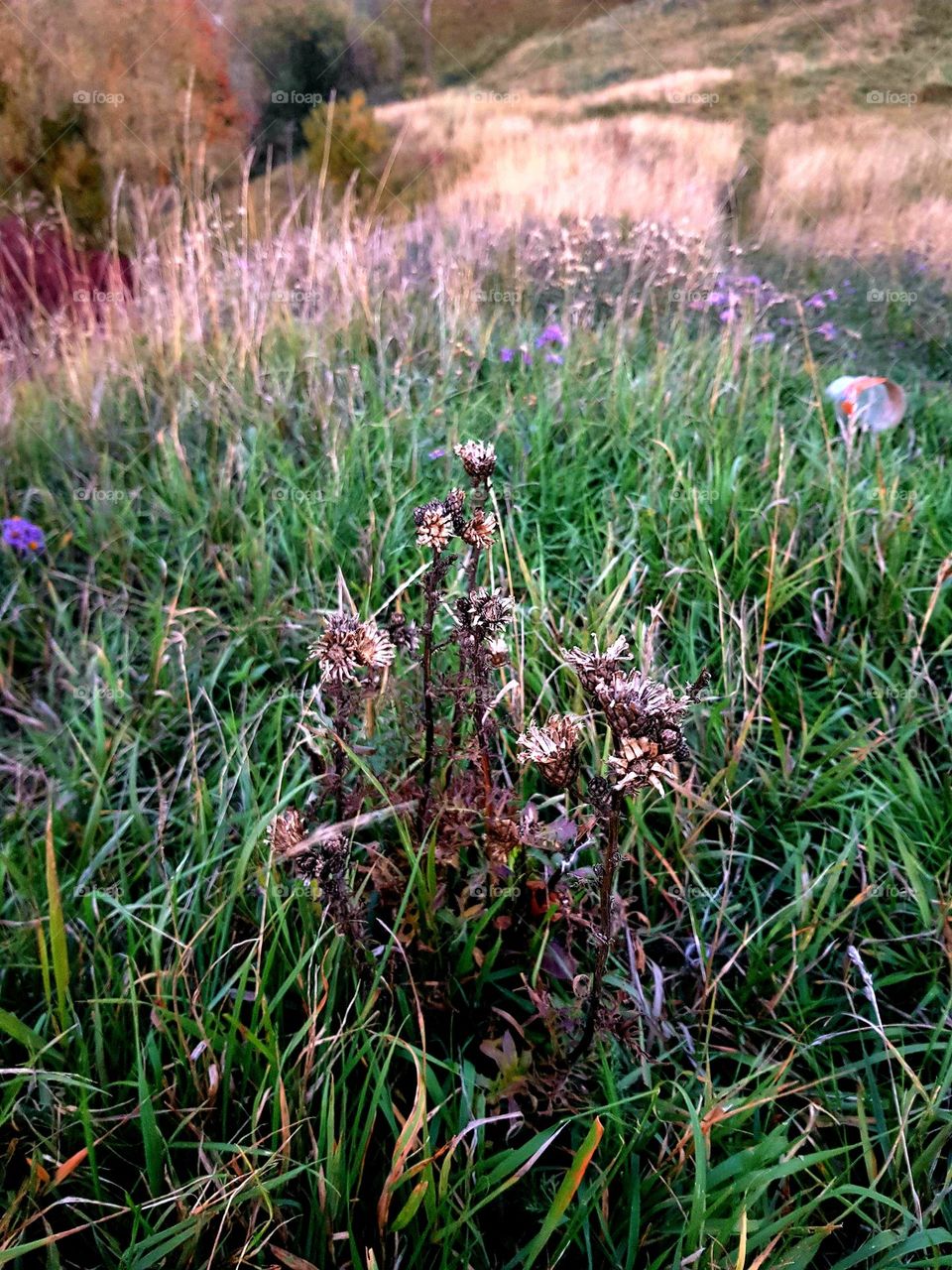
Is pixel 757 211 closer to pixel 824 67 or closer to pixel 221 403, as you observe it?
pixel 824 67

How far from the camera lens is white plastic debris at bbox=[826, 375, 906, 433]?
2.57 metres

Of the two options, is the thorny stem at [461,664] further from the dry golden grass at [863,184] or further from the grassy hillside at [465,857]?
the dry golden grass at [863,184]

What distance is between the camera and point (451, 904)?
50.0 inches

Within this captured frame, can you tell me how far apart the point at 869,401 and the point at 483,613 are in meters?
2.38

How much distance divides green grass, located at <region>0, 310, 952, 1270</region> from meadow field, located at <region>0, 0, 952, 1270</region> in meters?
0.01

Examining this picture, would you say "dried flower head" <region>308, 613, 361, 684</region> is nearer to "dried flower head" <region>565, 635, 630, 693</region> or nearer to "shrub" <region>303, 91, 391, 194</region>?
"dried flower head" <region>565, 635, 630, 693</region>

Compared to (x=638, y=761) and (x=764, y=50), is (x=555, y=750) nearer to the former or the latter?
(x=638, y=761)

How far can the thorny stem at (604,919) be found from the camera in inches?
33.1

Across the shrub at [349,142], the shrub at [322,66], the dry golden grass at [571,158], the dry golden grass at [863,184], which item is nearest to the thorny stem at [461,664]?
the dry golden grass at [571,158]

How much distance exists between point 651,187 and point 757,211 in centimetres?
57

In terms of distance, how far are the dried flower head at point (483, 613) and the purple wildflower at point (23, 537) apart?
1765 mm

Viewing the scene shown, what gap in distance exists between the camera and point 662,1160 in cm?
105

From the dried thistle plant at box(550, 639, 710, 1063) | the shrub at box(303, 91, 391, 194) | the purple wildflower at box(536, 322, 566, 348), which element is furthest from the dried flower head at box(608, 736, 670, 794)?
the shrub at box(303, 91, 391, 194)

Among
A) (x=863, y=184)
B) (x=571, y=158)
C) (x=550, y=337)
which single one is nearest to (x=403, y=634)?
(x=550, y=337)
